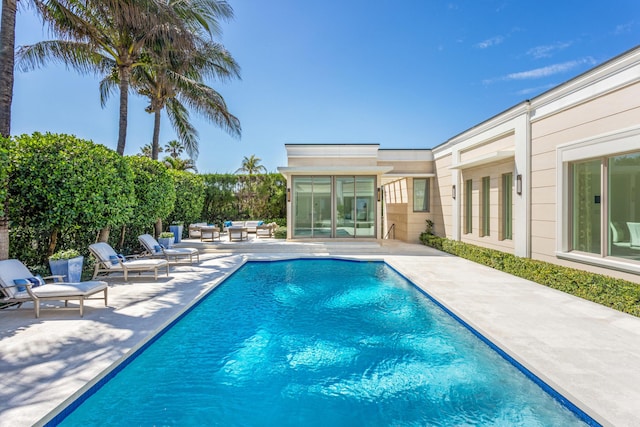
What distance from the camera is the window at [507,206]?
10.3 meters

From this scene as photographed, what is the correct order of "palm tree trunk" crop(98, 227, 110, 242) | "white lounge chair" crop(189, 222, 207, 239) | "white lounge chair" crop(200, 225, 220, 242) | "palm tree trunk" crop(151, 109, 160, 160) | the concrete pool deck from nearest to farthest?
the concrete pool deck → "palm tree trunk" crop(98, 227, 110, 242) → "palm tree trunk" crop(151, 109, 160, 160) → "white lounge chair" crop(200, 225, 220, 242) → "white lounge chair" crop(189, 222, 207, 239)

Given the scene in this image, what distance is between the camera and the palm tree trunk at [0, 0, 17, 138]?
6789 mm

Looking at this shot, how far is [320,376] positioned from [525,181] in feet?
26.6

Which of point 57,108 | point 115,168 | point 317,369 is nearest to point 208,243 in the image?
→ point 115,168

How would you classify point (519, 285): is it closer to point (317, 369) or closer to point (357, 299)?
point (357, 299)

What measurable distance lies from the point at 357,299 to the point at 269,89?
1617cm

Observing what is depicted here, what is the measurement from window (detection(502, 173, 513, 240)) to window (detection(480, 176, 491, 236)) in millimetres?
849

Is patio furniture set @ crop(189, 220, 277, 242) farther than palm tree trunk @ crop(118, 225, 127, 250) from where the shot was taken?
Yes

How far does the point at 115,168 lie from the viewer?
8711 millimetres

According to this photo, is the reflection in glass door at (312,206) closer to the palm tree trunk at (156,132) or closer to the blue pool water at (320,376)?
the palm tree trunk at (156,132)

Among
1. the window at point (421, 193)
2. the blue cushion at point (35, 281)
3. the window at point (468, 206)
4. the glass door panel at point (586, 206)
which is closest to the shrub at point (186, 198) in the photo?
the blue cushion at point (35, 281)

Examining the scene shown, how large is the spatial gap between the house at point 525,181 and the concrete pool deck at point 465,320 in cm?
157

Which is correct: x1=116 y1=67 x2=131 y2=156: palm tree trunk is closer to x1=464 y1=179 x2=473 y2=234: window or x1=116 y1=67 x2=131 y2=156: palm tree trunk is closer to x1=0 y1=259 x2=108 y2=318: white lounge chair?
x1=0 y1=259 x2=108 y2=318: white lounge chair

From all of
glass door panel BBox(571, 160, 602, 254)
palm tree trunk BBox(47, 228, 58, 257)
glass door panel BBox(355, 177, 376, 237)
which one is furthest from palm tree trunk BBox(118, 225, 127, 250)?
glass door panel BBox(571, 160, 602, 254)
